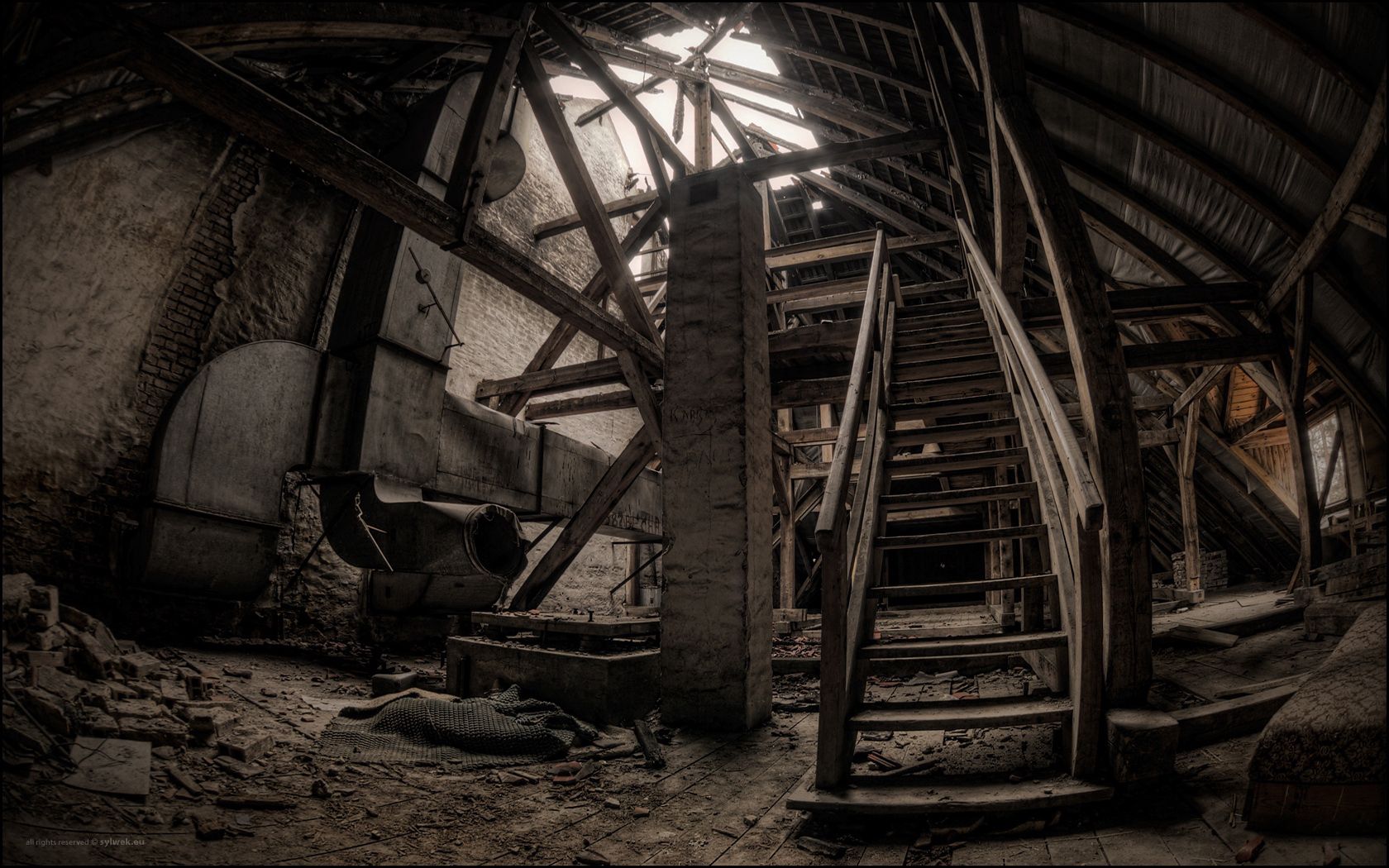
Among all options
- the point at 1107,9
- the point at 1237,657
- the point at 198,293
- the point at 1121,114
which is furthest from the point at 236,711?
the point at 1121,114

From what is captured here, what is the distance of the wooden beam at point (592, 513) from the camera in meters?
5.88

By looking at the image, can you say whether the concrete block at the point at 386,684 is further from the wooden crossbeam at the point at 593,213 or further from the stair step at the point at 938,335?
the stair step at the point at 938,335

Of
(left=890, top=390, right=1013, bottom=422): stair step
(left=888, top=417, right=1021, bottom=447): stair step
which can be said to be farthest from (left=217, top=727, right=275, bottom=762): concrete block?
(left=890, top=390, right=1013, bottom=422): stair step

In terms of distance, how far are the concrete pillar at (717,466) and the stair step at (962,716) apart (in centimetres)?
117

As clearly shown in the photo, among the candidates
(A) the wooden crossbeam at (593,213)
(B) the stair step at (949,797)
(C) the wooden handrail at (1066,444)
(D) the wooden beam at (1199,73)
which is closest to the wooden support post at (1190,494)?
(D) the wooden beam at (1199,73)

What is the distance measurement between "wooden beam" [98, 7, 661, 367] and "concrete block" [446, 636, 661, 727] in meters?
2.85

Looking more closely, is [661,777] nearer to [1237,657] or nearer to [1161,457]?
[1237,657]

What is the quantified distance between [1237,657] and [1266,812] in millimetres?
2640

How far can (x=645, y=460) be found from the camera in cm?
629

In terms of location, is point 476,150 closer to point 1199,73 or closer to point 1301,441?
point 1199,73

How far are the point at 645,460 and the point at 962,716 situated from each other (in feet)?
13.8

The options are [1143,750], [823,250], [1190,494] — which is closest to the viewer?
[1143,750]

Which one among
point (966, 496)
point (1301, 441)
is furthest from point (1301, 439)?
point (966, 496)

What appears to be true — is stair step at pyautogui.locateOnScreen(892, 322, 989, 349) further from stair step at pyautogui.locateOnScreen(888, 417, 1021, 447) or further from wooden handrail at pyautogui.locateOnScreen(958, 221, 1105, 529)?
wooden handrail at pyautogui.locateOnScreen(958, 221, 1105, 529)
